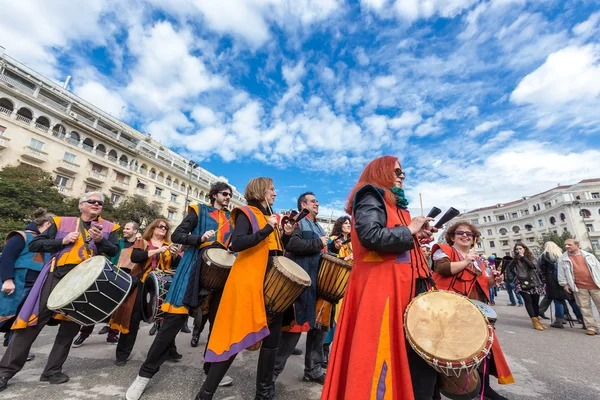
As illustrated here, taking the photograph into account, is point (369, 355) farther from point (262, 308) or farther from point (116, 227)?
point (116, 227)

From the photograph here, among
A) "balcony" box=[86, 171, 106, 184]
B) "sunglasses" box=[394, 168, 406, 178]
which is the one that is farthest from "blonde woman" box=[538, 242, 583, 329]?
"balcony" box=[86, 171, 106, 184]

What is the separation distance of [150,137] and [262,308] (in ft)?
173

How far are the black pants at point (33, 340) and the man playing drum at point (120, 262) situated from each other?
1.10 m

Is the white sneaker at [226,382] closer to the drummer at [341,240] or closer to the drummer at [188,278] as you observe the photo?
the drummer at [188,278]

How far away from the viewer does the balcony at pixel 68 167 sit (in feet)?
102

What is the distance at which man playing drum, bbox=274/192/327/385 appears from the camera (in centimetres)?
303

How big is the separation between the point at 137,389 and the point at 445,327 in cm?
281

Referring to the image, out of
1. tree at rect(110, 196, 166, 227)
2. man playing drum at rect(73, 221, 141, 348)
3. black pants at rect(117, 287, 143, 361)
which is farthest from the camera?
tree at rect(110, 196, 166, 227)

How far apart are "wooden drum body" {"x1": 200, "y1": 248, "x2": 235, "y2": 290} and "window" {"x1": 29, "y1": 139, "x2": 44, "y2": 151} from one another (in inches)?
1514

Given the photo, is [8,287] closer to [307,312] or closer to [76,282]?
[76,282]

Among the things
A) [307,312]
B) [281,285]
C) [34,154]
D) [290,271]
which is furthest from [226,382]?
[34,154]

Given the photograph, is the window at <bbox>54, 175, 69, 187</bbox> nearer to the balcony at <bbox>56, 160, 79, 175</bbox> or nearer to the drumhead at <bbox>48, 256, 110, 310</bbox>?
the balcony at <bbox>56, 160, 79, 175</bbox>

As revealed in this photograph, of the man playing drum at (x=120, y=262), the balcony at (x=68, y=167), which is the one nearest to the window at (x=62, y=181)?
the balcony at (x=68, y=167)

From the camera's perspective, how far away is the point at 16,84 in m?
29.2
